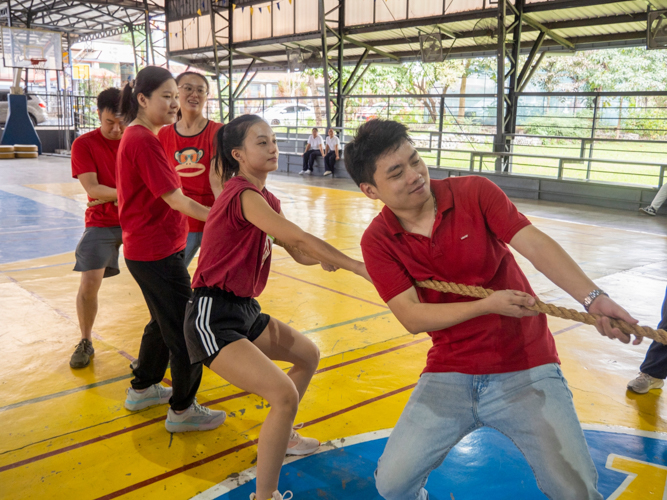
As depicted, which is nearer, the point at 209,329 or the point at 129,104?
the point at 209,329

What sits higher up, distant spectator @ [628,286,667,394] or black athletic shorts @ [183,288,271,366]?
black athletic shorts @ [183,288,271,366]

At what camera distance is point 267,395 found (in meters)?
2.24

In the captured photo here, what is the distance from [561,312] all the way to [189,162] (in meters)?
2.87

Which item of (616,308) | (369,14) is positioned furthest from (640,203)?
(616,308)

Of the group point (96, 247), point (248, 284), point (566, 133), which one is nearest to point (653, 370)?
point (248, 284)

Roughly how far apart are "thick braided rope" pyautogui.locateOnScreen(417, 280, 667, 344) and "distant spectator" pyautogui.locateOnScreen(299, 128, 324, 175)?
632 inches

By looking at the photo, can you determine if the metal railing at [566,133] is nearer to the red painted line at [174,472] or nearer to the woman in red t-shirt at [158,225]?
the woman in red t-shirt at [158,225]

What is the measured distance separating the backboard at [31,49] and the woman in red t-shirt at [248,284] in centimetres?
2346

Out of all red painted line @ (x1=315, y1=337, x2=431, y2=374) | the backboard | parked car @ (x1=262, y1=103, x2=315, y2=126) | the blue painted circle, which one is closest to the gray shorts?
red painted line @ (x1=315, y1=337, x2=431, y2=374)

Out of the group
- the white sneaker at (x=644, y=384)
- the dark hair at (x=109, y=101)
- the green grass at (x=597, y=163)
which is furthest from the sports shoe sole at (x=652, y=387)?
the green grass at (x=597, y=163)

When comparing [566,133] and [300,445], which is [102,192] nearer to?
[300,445]

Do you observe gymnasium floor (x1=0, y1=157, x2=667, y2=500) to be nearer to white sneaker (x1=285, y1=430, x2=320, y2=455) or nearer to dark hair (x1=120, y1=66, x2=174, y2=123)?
white sneaker (x1=285, y1=430, x2=320, y2=455)

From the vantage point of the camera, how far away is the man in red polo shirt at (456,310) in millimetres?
1972

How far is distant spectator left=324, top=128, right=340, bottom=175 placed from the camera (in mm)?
17312
